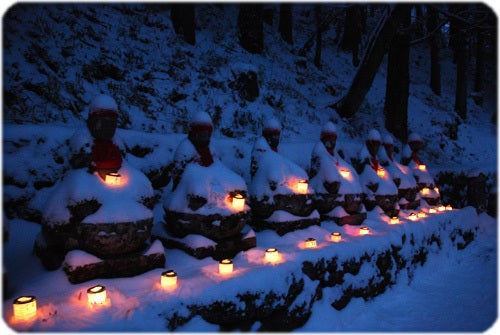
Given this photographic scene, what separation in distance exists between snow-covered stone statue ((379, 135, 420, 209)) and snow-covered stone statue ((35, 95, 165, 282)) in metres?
5.71

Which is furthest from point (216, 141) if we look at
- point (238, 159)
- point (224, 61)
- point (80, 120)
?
point (224, 61)

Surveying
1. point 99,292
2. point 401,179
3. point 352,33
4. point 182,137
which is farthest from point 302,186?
point 352,33

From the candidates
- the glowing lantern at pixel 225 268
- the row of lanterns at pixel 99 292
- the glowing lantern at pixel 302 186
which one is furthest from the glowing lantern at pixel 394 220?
the glowing lantern at pixel 225 268

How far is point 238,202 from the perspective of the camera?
4250 millimetres

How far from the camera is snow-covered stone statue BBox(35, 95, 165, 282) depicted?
3.32 meters

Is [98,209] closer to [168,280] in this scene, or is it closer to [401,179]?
[168,280]

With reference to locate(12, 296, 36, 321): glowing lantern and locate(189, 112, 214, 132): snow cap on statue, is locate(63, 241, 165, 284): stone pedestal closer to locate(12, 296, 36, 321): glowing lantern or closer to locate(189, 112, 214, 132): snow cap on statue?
locate(12, 296, 36, 321): glowing lantern

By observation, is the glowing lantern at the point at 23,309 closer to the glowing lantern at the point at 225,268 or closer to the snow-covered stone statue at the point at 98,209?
the snow-covered stone statue at the point at 98,209

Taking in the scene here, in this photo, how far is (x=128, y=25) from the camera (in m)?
9.53

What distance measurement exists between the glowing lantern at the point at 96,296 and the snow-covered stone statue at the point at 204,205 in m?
1.27

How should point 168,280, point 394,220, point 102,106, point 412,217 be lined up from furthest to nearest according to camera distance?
point 412,217 < point 394,220 < point 102,106 < point 168,280

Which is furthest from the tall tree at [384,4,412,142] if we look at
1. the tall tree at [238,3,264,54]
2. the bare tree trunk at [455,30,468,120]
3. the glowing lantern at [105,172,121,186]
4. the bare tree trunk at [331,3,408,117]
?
the glowing lantern at [105,172,121,186]

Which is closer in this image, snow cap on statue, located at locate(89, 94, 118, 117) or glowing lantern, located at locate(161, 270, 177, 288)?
glowing lantern, located at locate(161, 270, 177, 288)

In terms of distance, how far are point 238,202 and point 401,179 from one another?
4.92 meters
